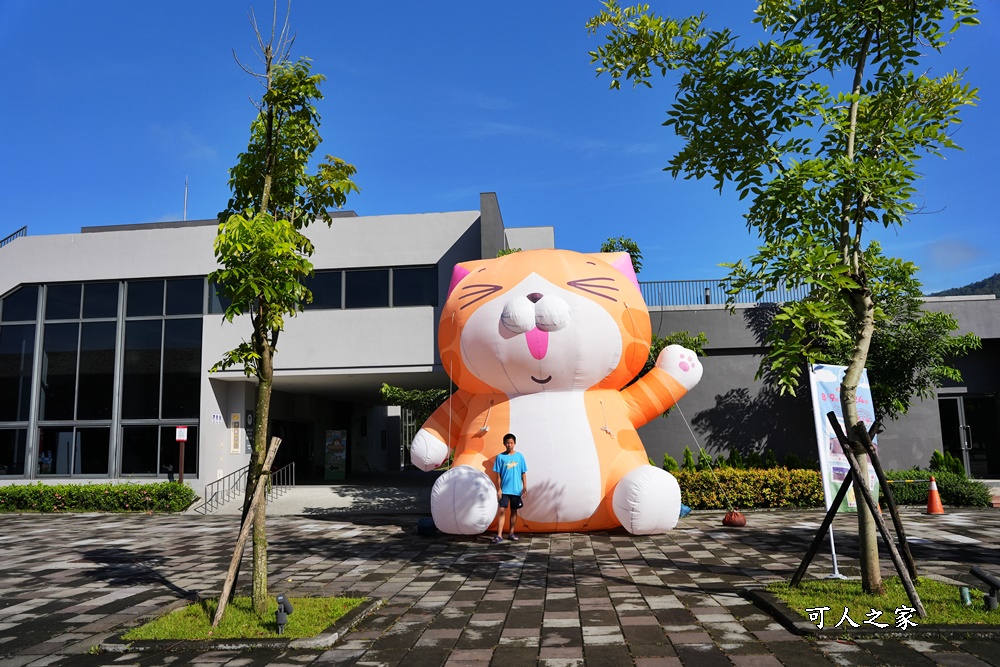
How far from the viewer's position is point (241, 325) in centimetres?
1759

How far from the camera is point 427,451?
10.2 metres

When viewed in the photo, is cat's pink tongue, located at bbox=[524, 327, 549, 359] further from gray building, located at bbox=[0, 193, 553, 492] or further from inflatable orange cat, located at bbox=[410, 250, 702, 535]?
gray building, located at bbox=[0, 193, 553, 492]

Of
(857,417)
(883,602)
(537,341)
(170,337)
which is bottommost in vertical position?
(883,602)

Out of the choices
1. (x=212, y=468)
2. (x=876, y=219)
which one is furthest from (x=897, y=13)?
(x=212, y=468)

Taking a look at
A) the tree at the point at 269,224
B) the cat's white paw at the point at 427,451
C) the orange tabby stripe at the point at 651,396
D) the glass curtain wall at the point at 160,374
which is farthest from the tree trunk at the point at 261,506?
the glass curtain wall at the point at 160,374

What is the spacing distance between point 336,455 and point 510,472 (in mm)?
14770

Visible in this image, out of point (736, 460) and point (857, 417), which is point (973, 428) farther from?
point (857, 417)

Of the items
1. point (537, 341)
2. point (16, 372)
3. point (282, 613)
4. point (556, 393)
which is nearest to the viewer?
A: point (282, 613)

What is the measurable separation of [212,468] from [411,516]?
6.93 m

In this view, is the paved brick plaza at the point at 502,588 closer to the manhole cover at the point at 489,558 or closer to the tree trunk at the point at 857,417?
the manhole cover at the point at 489,558

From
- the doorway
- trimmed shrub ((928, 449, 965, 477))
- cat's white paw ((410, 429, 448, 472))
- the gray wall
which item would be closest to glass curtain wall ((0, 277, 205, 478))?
cat's white paw ((410, 429, 448, 472))

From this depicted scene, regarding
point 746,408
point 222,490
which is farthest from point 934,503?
point 222,490

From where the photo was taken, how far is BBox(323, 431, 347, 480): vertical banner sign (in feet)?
72.9

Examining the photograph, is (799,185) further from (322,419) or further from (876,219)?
(322,419)
